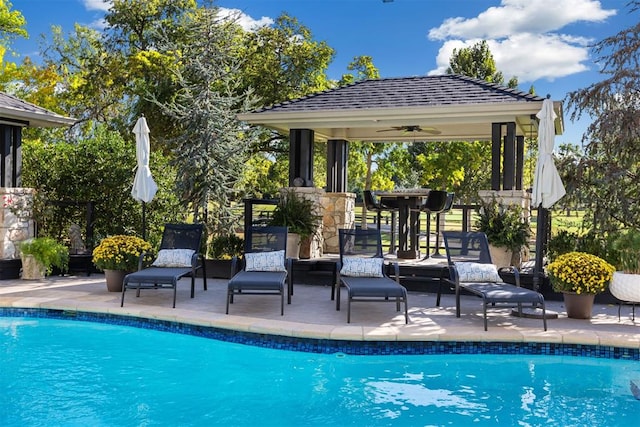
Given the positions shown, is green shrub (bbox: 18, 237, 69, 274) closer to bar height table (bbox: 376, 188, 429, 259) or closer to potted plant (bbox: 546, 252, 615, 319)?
bar height table (bbox: 376, 188, 429, 259)

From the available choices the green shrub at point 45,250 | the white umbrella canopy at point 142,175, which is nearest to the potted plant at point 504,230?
the white umbrella canopy at point 142,175

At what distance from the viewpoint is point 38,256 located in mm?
9977

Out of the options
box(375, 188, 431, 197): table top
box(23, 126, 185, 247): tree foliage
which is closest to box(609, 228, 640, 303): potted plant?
box(375, 188, 431, 197): table top

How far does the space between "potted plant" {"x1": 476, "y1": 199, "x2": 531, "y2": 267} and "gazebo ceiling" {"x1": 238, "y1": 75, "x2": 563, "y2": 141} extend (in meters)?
1.56

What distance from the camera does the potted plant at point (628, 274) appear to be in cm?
716

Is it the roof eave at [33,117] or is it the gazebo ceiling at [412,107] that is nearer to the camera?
the gazebo ceiling at [412,107]

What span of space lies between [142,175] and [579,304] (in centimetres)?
722

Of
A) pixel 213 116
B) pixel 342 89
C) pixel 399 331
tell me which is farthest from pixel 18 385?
pixel 342 89

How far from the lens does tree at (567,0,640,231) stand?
959 cm

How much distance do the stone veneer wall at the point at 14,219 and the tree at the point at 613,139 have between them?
33.1 ft

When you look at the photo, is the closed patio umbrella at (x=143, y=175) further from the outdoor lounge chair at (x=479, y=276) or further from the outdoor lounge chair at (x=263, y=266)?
the outdoor lounge chair at (x=479, y=276)

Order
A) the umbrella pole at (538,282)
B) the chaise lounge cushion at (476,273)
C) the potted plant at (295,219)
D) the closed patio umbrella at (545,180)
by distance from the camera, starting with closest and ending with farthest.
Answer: the umbrella pole at (538,282) < the chaise lounge cushion at (476,273) < the closed patio umbrella at (545,180) < the potted plant at (295,219)

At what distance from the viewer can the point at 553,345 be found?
646 cm

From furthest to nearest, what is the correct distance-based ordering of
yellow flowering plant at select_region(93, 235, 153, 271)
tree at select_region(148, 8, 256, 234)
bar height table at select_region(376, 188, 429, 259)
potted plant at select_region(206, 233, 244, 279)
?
tree at select_region(148, 8, 256, 234), bar height table at select_region(376, 188, 429, 259), potted plant at select_region(206, 233, 244, 279), yellow flowering plant at select_region(93, 235, 153, 271)
